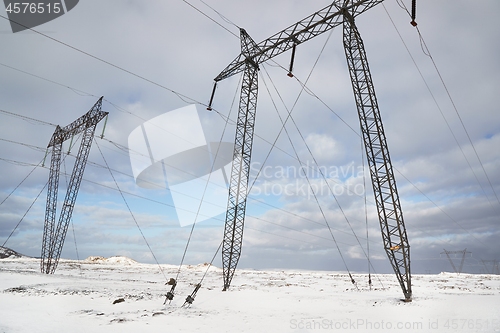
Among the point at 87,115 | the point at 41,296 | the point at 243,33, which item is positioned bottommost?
the point at 41,296

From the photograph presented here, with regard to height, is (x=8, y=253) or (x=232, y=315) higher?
(x=232, y=315)

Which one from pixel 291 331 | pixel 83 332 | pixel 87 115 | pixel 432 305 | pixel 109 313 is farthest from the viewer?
pixel 87 115

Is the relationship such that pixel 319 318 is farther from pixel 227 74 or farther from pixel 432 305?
pixel 227 74

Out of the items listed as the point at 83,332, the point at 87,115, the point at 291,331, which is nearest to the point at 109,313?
the point at 83,332

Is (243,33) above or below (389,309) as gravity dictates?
above

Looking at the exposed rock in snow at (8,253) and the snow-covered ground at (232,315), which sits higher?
the snow-covered ground at (232,315)

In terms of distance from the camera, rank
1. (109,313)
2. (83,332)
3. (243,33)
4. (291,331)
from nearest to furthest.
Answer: (83,332) < (291,331) < (109,313) < (243,33)

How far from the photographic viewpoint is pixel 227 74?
26906 mm

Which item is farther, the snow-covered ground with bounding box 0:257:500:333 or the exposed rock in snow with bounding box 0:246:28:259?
the exposed rock in snow with bounding box 0:246:28:259

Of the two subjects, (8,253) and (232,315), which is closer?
(232,315)

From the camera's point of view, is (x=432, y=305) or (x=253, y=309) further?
(x=432, y=305)

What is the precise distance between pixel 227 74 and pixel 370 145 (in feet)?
48.8

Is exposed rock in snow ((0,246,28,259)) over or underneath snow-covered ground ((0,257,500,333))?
underneath

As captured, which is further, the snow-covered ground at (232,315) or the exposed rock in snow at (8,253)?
the exposed rock in snow at (8,253)
